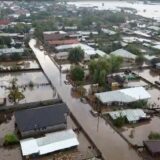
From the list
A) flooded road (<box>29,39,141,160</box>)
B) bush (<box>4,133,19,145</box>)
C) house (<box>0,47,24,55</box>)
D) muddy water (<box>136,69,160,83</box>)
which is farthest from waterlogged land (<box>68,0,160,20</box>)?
bush (<box>4,133,19,145</box>)

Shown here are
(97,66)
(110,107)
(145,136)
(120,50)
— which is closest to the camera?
(145,136)

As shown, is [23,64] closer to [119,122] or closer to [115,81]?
[115,81]

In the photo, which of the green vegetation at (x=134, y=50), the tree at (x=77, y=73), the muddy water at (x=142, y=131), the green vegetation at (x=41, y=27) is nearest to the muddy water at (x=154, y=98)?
the muddy water at (x=142, y=131)

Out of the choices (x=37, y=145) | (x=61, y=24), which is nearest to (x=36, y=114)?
(x=37, y=145)

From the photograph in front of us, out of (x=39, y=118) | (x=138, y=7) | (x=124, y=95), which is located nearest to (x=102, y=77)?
(x=124, y=95)

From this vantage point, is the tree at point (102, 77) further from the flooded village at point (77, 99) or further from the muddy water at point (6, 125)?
the muddy water at point (6, 125)

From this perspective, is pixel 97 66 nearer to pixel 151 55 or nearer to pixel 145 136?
pixel 145 136
